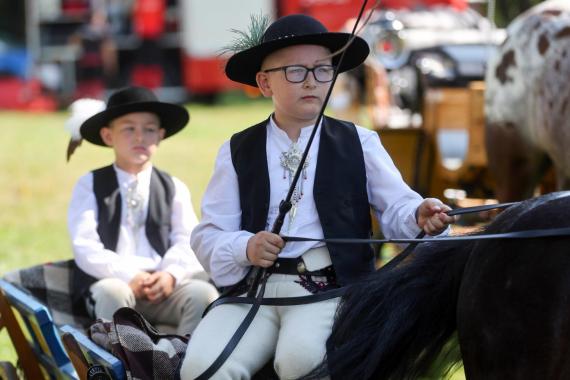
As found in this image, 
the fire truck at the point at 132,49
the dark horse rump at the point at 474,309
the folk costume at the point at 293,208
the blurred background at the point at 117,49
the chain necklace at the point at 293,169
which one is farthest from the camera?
the fire truck at the point at 132,49

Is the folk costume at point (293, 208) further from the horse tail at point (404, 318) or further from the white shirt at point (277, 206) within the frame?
the horse tail at point (404, 318)

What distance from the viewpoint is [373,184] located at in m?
3.07

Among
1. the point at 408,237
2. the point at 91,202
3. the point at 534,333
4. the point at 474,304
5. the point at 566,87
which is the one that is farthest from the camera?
the point at 566,87

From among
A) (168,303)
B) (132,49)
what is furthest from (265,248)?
(132,49)

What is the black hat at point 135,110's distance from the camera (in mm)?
4113

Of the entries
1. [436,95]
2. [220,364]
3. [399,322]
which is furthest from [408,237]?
[436,95]

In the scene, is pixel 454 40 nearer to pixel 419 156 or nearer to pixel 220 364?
pixel 419 156

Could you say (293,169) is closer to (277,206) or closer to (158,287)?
(277,206)

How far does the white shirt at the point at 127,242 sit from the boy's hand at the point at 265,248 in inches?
49.1

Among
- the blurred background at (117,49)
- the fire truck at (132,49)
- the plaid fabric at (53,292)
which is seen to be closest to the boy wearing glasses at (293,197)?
the plaid fabric at (53,292)

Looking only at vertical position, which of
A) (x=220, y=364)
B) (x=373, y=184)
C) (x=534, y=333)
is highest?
(x=373, y=184)

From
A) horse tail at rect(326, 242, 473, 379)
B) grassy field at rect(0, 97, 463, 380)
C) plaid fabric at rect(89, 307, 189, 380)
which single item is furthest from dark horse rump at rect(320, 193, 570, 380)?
grassy field at rect(0, 97, 463, 380)

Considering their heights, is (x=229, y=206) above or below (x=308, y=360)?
above

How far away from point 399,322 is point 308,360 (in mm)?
303
